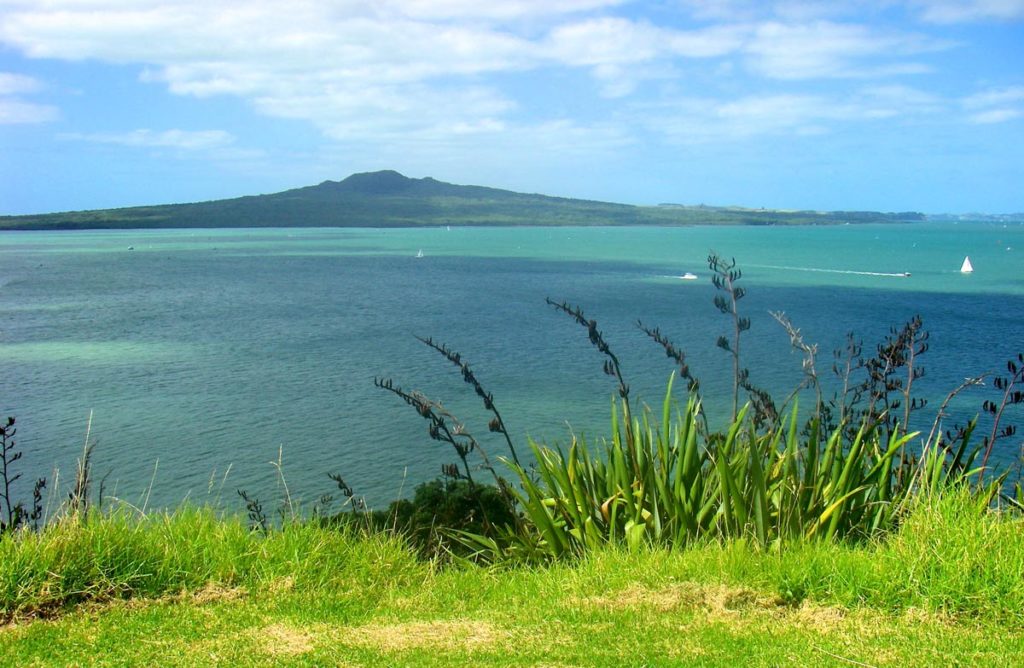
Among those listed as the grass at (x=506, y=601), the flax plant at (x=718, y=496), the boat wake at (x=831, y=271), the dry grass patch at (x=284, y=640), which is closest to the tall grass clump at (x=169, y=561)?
the grass at (x=506, y=601)

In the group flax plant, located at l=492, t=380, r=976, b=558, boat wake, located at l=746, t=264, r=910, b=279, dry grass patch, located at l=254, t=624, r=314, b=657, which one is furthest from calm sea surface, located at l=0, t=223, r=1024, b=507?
flax plant, located at l=492, t=380, r=976, b=558

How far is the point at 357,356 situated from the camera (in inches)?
1034

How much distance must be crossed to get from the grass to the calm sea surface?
120 cm

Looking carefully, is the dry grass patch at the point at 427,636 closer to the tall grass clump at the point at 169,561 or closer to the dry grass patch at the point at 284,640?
the dry grass patch at the point at 284,640

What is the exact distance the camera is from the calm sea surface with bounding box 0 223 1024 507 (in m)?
15.6

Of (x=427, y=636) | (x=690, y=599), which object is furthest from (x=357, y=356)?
(x=427, y=636)

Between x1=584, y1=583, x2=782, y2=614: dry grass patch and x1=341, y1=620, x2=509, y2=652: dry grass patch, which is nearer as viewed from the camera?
x1=341, y1=620, x2=509, y2=652: dry grass patch

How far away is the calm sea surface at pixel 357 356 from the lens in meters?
15.6

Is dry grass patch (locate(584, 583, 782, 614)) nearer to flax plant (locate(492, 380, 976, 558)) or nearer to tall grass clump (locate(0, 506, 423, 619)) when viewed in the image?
flax plant (locate(492, 380, 976, 558))

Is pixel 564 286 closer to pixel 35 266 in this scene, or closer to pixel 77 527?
pixel 35 266

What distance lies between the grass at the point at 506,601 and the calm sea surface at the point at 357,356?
1204 mm

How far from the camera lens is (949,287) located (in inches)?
2064

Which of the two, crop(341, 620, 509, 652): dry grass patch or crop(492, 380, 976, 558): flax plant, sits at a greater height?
crop(492, 380, 976, 558): flax plant

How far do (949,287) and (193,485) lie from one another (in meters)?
47.2
